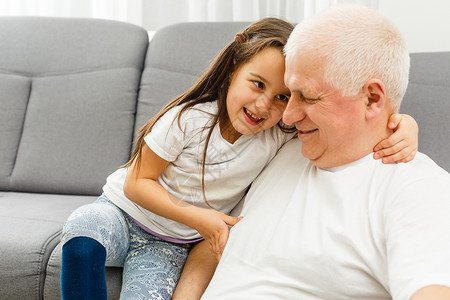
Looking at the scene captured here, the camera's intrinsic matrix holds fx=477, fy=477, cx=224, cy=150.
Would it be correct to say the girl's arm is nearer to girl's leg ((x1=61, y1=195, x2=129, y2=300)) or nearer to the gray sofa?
girl's leg ((x1=61, y1=195, x2=129, y2=300))

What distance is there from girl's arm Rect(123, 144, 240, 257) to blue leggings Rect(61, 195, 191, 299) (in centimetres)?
11

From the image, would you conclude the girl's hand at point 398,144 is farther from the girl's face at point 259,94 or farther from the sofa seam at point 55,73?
the sofa seam at point 55,73

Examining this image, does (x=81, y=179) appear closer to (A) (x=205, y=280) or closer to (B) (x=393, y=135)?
(A) (x=205, y=280)

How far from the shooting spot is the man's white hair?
96 cm

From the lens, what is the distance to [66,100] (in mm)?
2061

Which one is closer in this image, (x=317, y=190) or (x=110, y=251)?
(x=317, y=190)

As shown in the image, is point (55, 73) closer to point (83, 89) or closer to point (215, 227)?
point (83, 89)

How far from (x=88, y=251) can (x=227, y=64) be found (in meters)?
0.63

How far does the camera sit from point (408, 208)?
33.7 inches

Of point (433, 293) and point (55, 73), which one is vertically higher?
point (433, 293)

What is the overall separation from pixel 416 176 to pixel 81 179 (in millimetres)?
1433

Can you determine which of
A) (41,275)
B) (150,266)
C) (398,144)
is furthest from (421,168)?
(41,275)

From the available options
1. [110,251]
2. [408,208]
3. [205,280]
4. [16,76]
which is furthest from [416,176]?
[16,76]

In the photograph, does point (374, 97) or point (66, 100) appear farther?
point (66, 100)
